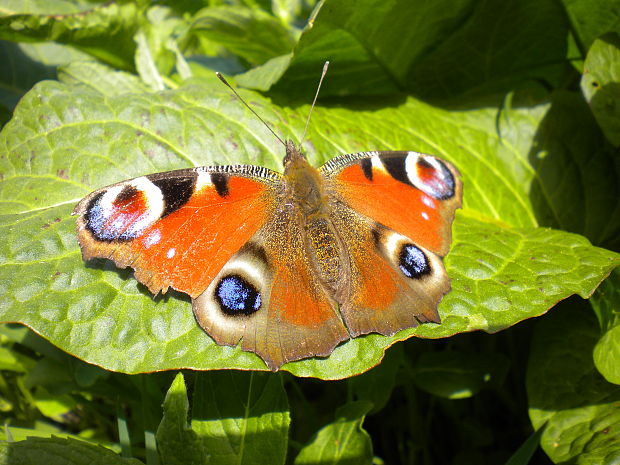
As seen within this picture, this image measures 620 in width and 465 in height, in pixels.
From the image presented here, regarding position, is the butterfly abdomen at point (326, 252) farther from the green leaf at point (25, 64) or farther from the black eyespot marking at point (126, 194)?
the green leaf at point (25, 64)

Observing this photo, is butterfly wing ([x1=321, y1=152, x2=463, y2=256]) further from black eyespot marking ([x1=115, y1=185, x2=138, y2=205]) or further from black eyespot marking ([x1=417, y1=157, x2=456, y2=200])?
black eyespot marking ([x1=115, y1=185, x2=138, y2=205])

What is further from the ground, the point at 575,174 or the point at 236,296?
the point at 236,296

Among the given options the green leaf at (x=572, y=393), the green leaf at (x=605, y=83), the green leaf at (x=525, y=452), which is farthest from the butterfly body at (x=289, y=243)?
the green leaf at (x=605, y=83)

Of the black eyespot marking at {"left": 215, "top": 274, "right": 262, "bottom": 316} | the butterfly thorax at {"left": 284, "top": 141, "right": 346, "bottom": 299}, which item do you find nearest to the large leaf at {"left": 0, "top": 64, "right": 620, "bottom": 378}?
the black eyespot marking at {"left": 215, "top": 274, "right": 262, "bottom": 316}

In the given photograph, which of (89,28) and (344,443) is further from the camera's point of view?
(89,28)

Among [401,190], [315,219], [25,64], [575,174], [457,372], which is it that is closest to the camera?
[315,219]

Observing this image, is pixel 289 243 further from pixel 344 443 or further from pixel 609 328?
pixel 609 328

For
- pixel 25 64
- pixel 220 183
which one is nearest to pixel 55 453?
pixel 220 183

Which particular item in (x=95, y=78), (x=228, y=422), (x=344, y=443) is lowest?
(x=344, y=443)

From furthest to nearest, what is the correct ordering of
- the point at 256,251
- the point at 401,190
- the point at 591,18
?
the point at 591,18 → the point at 401,190 → the point at 256,251

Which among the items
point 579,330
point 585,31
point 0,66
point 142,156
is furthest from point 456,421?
point 0,66
